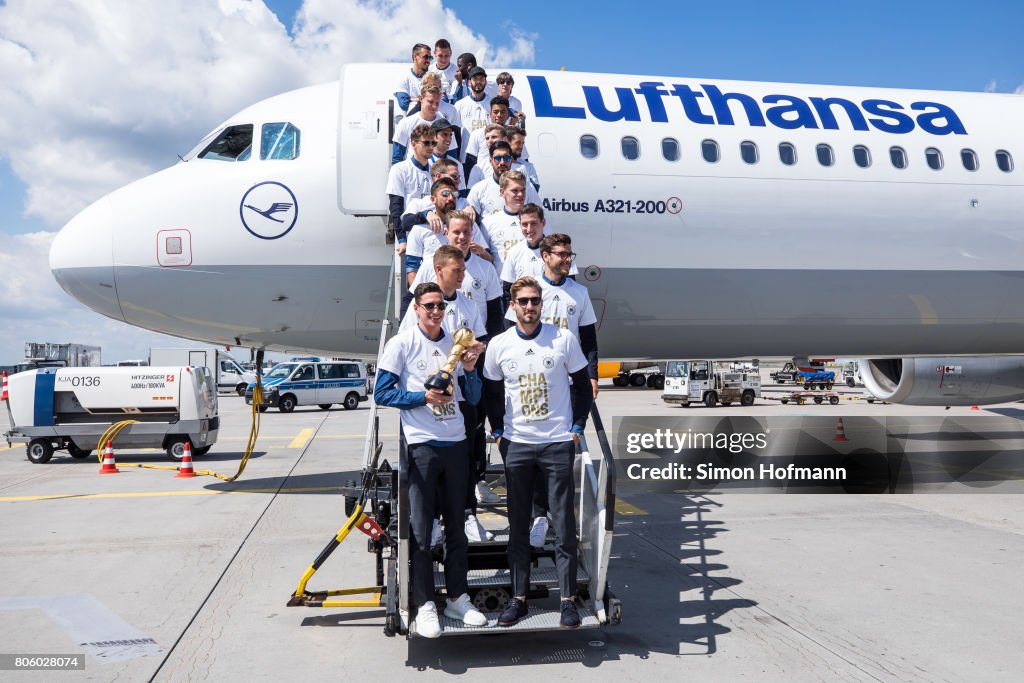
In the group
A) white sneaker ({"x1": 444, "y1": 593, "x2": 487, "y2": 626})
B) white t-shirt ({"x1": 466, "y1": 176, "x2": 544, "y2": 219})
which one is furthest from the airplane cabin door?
white sneaker ({"x1": 444, "y1": 593, "x2": 487, "y2": 626})

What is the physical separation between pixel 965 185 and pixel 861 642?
7896 millimetres

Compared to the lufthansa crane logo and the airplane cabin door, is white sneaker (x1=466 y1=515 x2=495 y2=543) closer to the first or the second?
the airplane cabin door

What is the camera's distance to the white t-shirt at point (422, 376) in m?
5.13

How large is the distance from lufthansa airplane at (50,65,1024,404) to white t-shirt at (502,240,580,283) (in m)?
2.65

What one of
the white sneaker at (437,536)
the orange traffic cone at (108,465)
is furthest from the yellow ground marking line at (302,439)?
the white sneaker at (437,536)

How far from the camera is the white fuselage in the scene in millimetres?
9320

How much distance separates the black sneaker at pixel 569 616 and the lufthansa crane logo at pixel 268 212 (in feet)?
19.7

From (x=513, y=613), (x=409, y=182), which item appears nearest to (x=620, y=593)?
(x=513, y=613)

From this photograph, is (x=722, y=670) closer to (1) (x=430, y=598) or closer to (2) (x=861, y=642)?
(2) (x=861, y=642)

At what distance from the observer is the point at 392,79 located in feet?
32.6

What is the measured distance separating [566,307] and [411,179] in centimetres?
232

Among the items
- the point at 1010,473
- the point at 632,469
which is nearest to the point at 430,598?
the point at 632,469

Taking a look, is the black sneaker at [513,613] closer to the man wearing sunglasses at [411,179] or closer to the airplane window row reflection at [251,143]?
the man wearing sunglasses at [411,179]

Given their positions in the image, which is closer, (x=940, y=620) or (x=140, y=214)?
(x=940, y=620)
